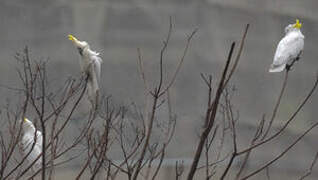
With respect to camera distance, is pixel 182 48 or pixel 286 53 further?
pixel 182 48

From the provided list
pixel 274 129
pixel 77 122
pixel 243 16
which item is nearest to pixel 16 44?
pixel 77 122

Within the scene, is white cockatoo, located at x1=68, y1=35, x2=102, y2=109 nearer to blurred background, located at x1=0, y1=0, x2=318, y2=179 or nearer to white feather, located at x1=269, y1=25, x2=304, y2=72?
white feather, located at x1=269, y1=25, x2=304, y2=72

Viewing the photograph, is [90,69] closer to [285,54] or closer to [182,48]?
[285,54]

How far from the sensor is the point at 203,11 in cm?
352

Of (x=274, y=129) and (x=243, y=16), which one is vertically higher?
(x=243, y=16)

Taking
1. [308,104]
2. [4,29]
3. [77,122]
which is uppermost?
[4,29]

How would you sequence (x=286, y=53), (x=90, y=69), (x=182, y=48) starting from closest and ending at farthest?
(x=90, y=69) < (x=286, y=53) < (x=182, y=48)

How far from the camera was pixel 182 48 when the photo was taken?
3.51m

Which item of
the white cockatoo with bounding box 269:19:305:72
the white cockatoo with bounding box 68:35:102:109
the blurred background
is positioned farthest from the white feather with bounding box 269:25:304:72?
the blurred background

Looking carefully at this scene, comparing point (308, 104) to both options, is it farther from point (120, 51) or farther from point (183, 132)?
point (120, 51)

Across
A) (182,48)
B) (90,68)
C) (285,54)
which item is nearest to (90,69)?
(90,68)

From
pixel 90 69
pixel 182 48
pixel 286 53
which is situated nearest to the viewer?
pixel 90 69

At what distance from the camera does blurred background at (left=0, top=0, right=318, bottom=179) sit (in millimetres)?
3416

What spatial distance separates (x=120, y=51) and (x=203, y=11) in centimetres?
50
